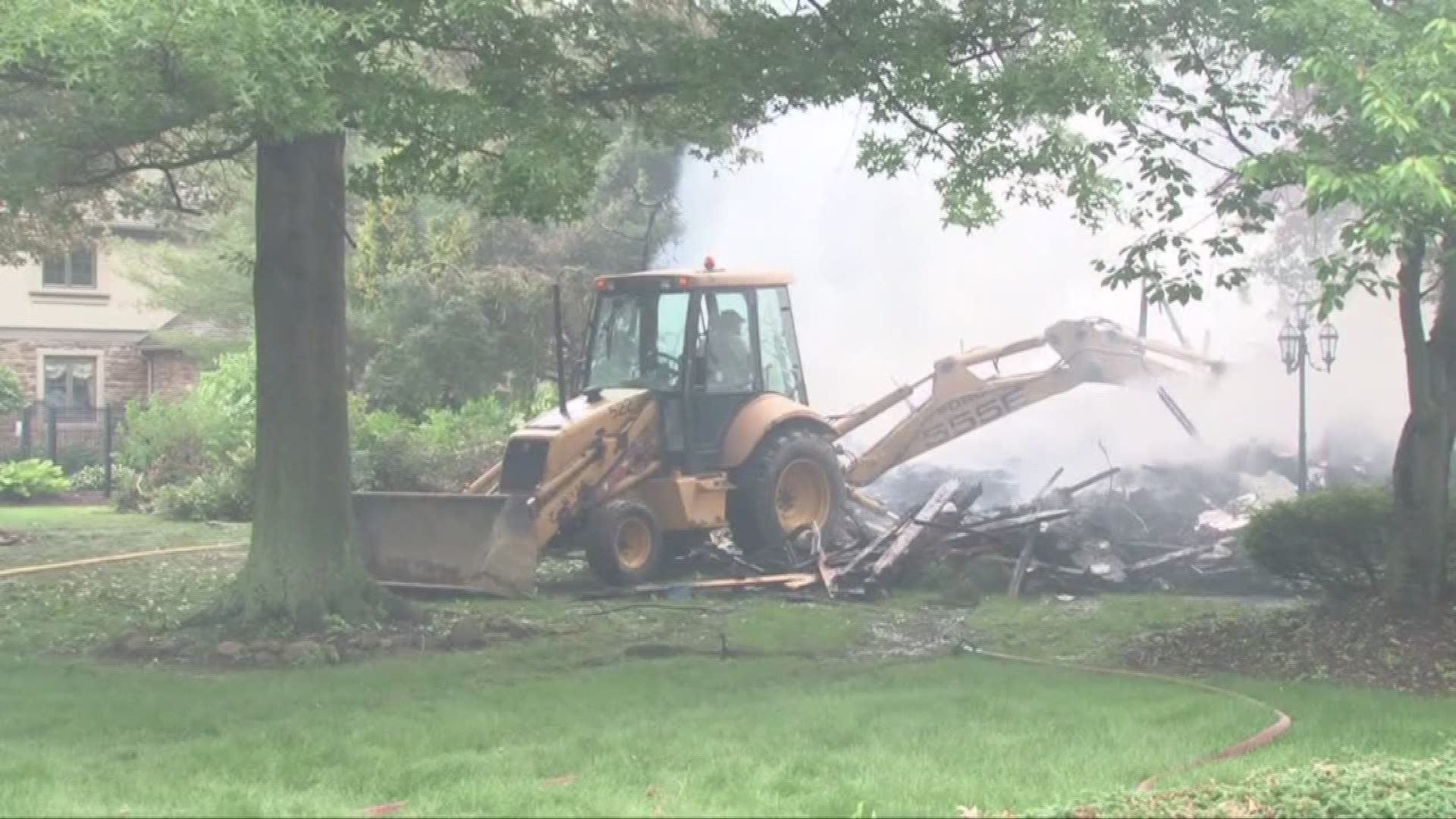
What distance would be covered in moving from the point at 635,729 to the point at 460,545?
21.5 ft

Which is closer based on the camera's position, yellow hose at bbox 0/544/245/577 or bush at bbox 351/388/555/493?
yellow hose at bbox 0/544/245/577

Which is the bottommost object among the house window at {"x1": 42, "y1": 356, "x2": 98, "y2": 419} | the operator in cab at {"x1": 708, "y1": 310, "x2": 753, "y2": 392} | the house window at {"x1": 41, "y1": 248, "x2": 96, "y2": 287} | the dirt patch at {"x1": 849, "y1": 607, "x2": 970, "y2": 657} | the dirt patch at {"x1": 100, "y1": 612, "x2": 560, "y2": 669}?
the dirt patch at {"x1": 849, "y1": 607, "x2": 970, "y2": 657}

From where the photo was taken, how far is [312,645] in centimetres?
1080

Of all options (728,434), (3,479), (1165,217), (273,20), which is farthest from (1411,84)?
(3,479)

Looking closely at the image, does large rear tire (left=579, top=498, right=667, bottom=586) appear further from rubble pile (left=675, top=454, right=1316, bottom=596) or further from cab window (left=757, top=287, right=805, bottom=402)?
cab window (left=757, top=287, right=805, bottom=402)

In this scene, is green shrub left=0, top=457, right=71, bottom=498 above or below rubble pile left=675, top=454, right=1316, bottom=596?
above

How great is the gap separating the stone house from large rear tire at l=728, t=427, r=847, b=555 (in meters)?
22.1

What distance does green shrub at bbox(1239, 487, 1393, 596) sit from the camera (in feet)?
35.9

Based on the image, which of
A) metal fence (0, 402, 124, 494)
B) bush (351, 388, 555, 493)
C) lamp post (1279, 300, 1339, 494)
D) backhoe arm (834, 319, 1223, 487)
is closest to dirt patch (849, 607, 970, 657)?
backhoe arm (834, 319, 1223, 487)

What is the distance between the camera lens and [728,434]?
16203 mm

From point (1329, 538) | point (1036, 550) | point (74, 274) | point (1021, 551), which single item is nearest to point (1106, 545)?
point (1036, 550)

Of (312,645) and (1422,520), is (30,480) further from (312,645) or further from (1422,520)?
(1422,520)

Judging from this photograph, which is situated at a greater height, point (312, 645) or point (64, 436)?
point (64, 436)

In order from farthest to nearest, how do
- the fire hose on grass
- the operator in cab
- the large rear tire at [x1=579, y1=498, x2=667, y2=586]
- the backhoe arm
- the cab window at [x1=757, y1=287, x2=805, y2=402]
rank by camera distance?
the backhoe arm → the cab window at [x1=757, y1=287, x2=805, y2=402] → the operator in cab → the large rear tire at [x1=579, y1=498, x2=667, y2=586] → the fire hose on grass
